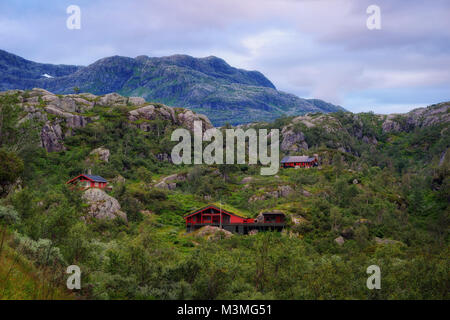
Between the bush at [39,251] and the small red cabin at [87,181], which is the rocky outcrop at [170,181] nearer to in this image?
the small red cabin at [87,181]

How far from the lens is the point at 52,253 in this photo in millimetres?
25750

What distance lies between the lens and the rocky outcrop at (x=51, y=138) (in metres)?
115

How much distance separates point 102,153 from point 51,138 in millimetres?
18901

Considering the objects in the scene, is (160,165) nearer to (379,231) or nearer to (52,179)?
(52,179)

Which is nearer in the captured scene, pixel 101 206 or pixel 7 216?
pixel 7 216

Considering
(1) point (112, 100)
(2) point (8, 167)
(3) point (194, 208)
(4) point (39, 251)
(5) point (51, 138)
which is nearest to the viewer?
(4) point (39, 251)

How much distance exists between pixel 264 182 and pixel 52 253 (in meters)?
88.4

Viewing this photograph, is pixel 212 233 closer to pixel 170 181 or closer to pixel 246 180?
pixel 170 181

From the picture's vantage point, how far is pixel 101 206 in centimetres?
7025

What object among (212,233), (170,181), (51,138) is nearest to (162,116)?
(51,138)

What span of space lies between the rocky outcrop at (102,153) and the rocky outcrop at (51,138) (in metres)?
11.9

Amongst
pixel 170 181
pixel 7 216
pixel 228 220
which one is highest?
pixel 7 216

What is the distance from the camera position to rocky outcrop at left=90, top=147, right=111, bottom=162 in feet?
375

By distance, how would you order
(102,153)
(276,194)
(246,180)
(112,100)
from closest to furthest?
(276,194) < (102,153) < (246,180) < (112,100)
